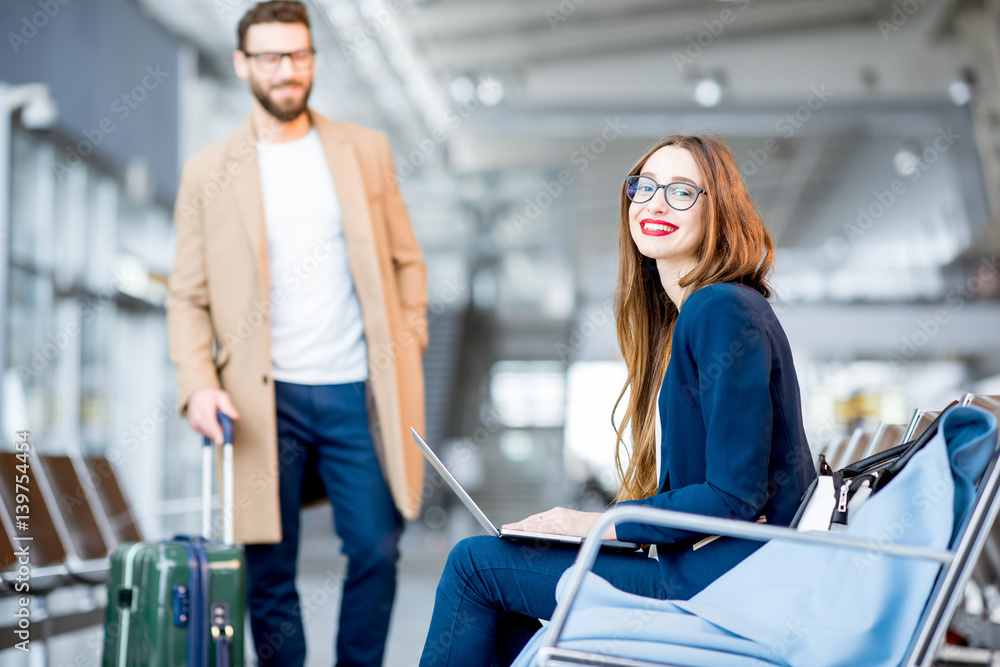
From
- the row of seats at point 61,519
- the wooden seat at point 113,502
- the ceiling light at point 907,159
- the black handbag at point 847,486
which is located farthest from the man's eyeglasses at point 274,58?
the ceiling light at point 907,159

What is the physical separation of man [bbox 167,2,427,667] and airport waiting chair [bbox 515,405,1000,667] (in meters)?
1.46

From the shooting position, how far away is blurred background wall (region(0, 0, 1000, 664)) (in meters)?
7.49

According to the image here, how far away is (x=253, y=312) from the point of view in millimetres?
2793

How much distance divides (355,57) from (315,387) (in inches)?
437

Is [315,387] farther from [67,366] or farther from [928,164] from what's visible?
[928,164]

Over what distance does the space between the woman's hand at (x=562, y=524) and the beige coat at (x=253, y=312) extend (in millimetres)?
1201

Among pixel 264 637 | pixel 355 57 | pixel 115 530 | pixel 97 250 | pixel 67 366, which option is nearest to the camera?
pixel 264 637

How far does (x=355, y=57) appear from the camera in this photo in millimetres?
13086

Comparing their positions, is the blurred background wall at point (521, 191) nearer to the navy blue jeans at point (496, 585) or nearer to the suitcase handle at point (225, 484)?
the suitcase handle at point (225, 484)

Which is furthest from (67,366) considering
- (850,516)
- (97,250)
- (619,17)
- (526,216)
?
(526,216)

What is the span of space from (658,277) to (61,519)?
10.2 feet

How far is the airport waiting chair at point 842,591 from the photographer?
1312 millimetres

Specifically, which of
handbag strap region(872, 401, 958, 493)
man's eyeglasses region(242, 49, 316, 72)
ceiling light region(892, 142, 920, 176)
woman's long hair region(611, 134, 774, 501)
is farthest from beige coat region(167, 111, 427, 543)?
ceiling light region(892, 142, 920, 176)

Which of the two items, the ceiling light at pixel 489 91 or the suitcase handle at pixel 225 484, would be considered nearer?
the suitcase handle at pixel 225 484
